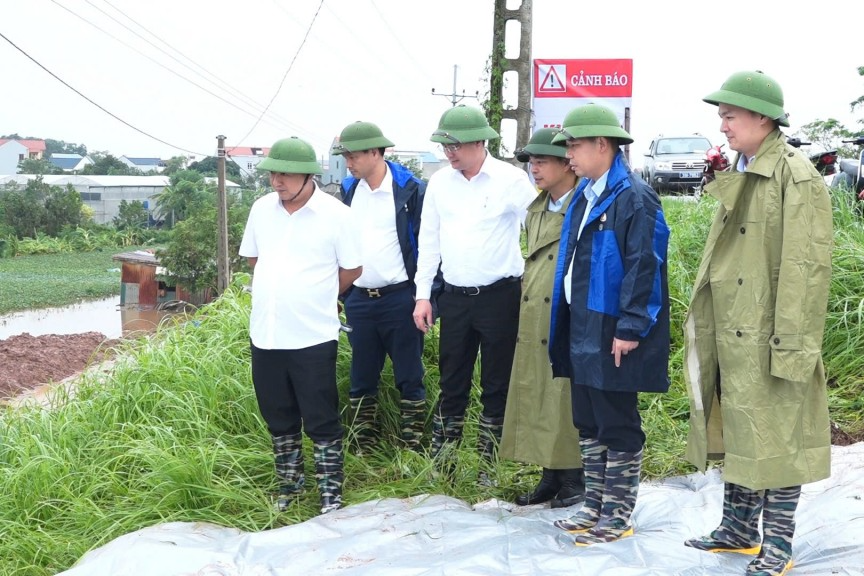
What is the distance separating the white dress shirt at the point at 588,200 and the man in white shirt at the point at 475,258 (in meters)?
0.65

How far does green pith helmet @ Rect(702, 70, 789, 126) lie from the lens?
294 centimetres

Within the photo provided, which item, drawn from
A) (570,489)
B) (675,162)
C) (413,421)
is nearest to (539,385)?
(570,489)

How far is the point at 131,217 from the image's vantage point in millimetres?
61281

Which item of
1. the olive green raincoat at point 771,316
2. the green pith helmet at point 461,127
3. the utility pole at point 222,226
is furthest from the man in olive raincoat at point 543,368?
the utility pole at point 222,226

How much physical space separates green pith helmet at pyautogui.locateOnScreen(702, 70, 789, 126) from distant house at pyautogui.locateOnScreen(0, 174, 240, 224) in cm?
6208

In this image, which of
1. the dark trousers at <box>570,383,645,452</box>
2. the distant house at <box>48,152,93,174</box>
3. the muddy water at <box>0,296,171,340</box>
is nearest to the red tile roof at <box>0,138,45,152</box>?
the distant house at <box>48,152,93,174</box>

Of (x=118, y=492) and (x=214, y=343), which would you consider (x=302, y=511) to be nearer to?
(x=118, y=492)

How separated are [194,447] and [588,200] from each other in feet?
7.90

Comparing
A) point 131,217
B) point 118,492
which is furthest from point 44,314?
point 118,492

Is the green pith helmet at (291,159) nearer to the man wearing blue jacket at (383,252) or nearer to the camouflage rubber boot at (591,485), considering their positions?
Answer: the man wearing blue jacket at (383,252)

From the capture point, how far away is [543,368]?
12.6 feet

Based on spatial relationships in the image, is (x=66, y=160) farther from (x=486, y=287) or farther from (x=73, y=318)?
(x=486, y=287)

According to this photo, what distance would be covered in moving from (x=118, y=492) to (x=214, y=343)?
5.21ft

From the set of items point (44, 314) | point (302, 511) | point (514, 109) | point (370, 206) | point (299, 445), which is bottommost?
point (44, 314)
